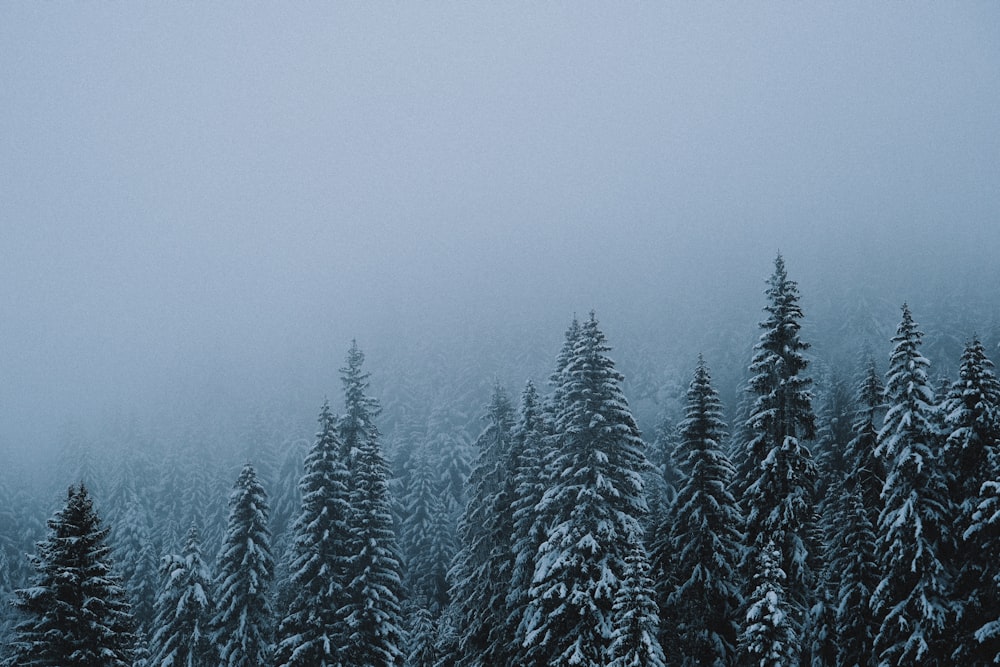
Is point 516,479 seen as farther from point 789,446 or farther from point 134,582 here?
point 134,582

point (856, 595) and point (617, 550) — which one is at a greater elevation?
point (617, 550)

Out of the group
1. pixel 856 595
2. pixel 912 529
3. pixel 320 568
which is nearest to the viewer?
pixel 912 529

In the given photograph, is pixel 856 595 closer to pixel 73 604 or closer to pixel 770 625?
pixel 770 625

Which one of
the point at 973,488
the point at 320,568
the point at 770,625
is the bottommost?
the point at 770,625

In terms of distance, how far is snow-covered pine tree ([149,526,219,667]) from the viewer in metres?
28.3

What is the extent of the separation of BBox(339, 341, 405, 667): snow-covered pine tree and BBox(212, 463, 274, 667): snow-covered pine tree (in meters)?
3.70

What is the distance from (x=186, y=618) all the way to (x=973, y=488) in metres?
29.9

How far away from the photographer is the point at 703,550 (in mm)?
23375

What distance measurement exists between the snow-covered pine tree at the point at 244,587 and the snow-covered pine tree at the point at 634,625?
1561cm

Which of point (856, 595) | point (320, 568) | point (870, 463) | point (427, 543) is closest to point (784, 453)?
point (856, 595)

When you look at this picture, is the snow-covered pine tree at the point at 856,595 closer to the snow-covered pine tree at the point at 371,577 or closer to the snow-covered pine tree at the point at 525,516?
the snow-covered pine tree at the point at 525,516

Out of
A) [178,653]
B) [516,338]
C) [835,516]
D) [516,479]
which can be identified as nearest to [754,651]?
[516,479]

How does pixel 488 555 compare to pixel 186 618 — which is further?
pixel 186 618

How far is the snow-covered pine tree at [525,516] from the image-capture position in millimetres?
24812
